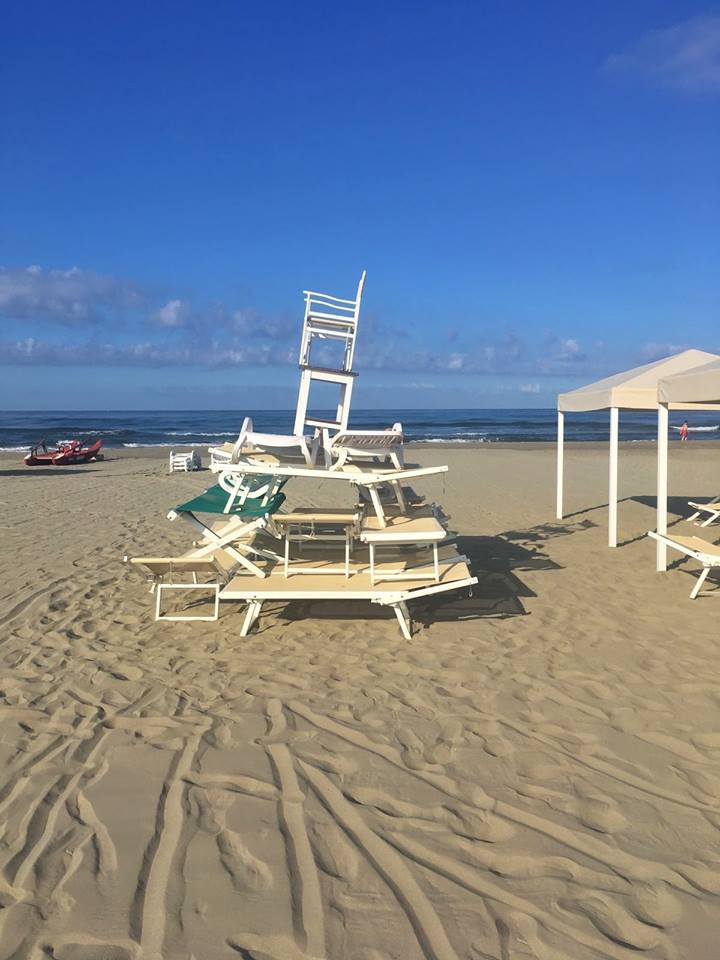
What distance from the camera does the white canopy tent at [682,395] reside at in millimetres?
6355

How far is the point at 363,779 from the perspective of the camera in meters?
3.46

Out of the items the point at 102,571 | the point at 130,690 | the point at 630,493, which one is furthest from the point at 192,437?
the point at 130,690

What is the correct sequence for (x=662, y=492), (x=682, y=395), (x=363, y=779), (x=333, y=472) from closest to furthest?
(x=363, y=779)
(x=333, y=472)
(x=682, y=395)
(x=662, y=492)

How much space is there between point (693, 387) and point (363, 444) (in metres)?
3.07

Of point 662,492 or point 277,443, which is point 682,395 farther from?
point 277,443

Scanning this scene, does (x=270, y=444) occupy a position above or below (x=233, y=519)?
above

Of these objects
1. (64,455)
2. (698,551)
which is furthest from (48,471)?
(698,551)

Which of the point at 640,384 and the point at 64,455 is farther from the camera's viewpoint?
the point at 64,455

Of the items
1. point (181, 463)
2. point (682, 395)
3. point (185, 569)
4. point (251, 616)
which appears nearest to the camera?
point (251, 616)

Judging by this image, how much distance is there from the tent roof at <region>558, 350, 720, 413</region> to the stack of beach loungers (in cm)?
327

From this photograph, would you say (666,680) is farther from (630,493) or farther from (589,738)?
(630,493)

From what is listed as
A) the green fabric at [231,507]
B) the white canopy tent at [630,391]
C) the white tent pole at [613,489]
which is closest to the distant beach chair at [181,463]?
the white canopy tent at [630,391]

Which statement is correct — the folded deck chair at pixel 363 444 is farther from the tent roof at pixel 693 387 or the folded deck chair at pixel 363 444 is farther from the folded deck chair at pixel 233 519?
the tent roof at pixel 693 387

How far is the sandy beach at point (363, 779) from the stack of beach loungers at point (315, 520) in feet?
1.16
